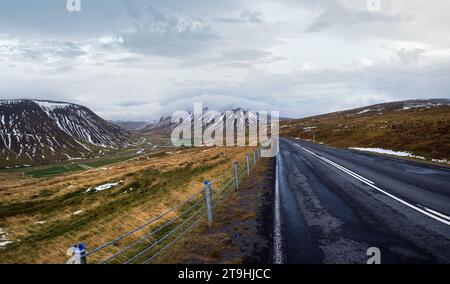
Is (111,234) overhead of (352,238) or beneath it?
beneath

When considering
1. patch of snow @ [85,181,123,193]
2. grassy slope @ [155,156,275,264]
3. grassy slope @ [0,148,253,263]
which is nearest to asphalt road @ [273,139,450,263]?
grassy slope @ [155,156,275,264]

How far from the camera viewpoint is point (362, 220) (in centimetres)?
905

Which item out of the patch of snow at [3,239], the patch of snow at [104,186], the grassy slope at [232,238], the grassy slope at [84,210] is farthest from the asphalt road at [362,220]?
the patch of snow at [104,186]

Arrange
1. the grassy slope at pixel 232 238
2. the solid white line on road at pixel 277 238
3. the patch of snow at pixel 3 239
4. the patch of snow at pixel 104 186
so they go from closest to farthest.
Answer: the solid white line on road at pixel 277 238
the grassy slope at pixel 232 238
the patch of snow at pixel 3 239
the patch of snow at pixel 104 186

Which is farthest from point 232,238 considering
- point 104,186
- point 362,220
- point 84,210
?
point 104,186

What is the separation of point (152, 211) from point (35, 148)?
215 metres

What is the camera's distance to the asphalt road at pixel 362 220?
6.52m

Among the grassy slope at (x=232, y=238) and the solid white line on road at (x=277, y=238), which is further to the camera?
the grassy slope at (x=232, y=238)

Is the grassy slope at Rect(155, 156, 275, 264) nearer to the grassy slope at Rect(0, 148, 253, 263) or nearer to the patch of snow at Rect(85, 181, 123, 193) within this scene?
the grassy slope at Rect(0, 148, 253, 263)

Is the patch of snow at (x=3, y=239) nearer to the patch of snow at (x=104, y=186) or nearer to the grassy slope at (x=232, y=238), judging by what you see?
the patch of snow at (x=104, y=186)

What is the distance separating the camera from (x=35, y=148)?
194 metres

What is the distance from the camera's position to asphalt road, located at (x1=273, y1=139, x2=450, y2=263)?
6.52 m
